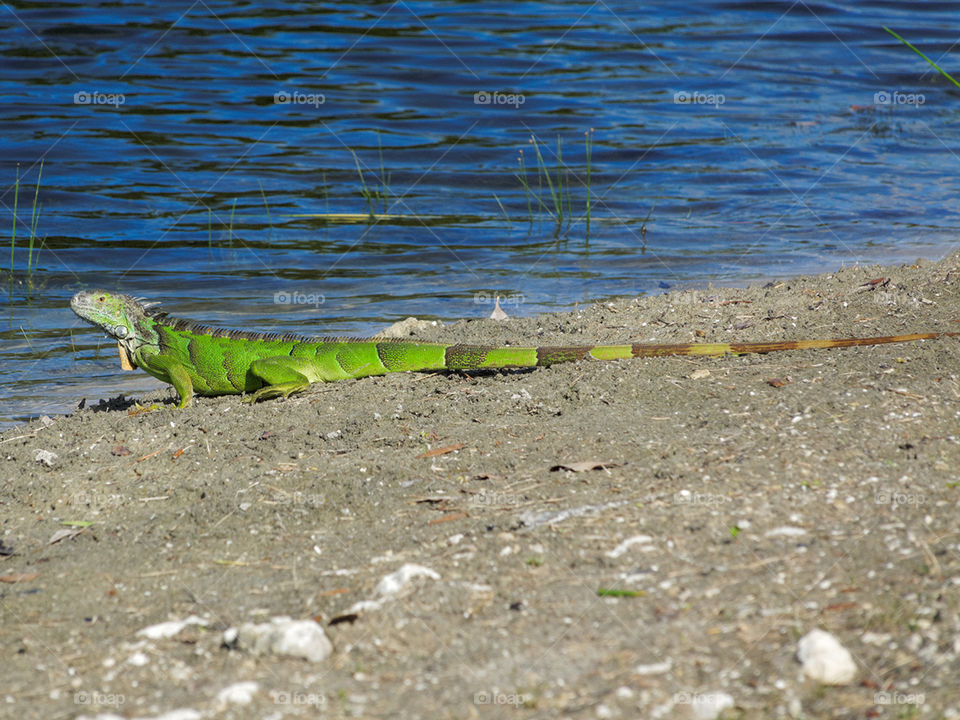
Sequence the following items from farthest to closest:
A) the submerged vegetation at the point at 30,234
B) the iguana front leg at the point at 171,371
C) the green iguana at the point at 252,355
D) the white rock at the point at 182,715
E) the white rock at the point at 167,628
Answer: the submerged vegetation at the point at 30,234 → the iguana front leg at the point at 171,371 → the green iguana at the point at 252,355 → the white rock at the point at 167,628 → the white rock at the point at 182,715

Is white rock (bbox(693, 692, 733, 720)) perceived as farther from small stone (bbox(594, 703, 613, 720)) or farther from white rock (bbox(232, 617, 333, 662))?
white rock (bbox(232, 617, 333, 662))

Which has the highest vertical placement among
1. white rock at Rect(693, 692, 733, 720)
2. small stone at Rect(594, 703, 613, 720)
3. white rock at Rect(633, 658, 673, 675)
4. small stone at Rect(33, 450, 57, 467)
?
small stone at Rect(33, 450, 57, 467)

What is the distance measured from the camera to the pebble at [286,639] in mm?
2809

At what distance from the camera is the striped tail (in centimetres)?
539

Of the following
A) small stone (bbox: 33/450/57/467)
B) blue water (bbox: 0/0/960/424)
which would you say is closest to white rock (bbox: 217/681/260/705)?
small stone (bbox: 33/450/57/467)

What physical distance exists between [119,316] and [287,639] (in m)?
4.01

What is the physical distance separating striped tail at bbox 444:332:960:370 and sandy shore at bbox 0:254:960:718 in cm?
11

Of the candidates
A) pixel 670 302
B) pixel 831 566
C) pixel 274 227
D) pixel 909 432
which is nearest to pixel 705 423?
pixel 909 432

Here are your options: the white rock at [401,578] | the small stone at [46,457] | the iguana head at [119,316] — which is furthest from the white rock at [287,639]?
the iguana head at [119,316]

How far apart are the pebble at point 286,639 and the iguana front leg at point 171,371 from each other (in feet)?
10.8

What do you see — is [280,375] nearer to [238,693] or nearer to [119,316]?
[119,316]

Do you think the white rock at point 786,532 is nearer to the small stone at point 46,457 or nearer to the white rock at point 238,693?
the white rock at point 238,693

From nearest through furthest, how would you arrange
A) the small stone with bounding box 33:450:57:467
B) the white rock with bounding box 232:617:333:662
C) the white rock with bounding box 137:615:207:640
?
the white rock with bounding box 232:617:333:662 < the white rock with bounding box 137:615:207:640 < the small stone with bounding box 33:450:57:467

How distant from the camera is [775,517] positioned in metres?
3.34
